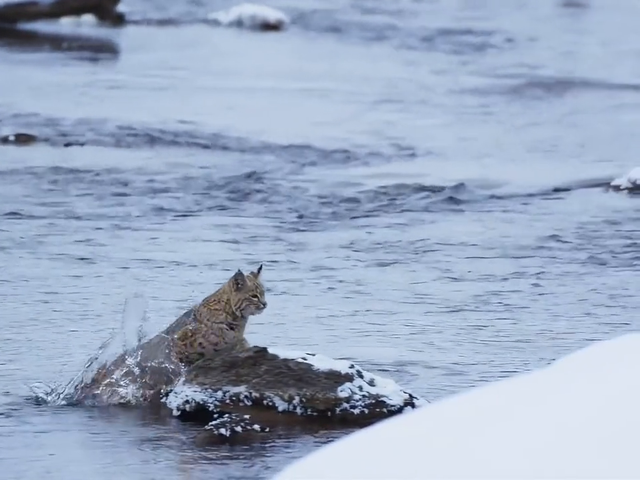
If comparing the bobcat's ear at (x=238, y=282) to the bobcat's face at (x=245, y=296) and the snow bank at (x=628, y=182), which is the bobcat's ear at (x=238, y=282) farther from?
the snow bank at (x=628, y=182)

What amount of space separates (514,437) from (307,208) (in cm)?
780

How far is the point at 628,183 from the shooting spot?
13.6 meters

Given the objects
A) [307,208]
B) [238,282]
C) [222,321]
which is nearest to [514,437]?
[222,321]

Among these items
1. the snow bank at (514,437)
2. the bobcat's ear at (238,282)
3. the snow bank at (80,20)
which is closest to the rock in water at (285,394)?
the bobcat's ear at (238,282)

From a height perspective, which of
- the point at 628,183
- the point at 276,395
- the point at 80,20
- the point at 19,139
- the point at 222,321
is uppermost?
the point at 80,20

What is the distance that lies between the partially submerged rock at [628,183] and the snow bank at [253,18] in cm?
1201

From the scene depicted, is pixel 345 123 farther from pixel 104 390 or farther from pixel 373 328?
pixel 104 390

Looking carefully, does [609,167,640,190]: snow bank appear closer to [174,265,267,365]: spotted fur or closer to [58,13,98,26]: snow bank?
[174,265,267,365]: spotted fur

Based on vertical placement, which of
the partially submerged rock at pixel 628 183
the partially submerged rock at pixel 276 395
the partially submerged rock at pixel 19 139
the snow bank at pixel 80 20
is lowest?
the partially submerged rock at pixel 276 395

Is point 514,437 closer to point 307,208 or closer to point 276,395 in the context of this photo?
point 276,395

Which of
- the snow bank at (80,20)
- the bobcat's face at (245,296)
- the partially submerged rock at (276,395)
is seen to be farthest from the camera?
the snow bank at (80,20)

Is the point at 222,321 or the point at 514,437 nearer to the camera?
the point at 514,437

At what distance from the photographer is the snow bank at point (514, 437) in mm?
Answer: 4719

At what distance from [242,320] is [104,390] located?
2.58 ft
